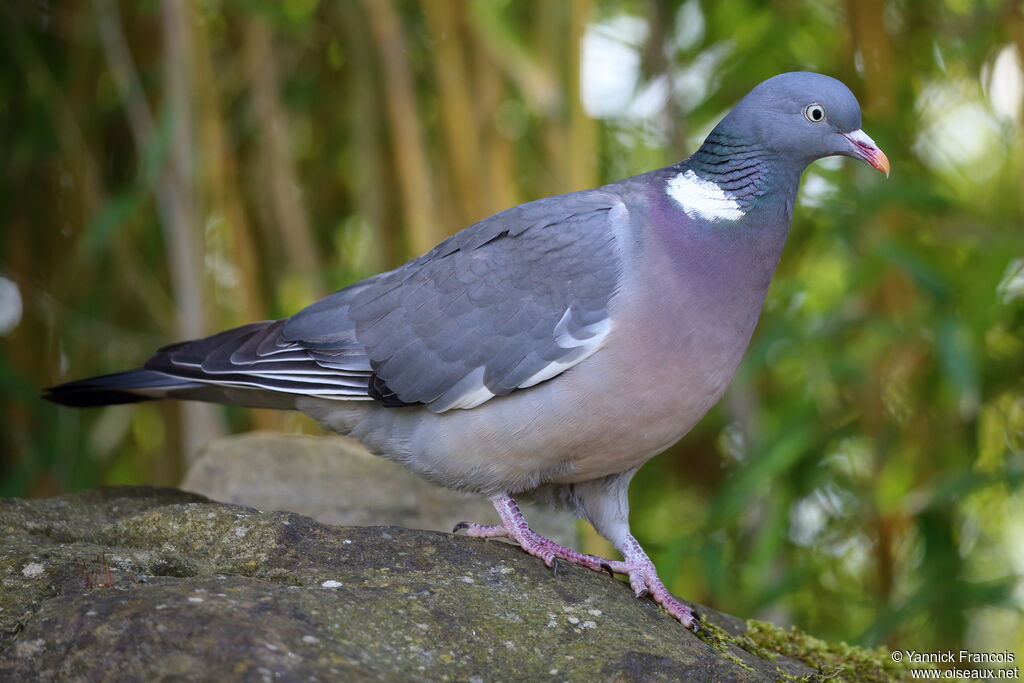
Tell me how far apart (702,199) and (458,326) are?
0.69 metres

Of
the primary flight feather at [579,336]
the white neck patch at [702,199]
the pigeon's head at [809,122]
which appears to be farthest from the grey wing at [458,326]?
the pigeon's head at [809,122]

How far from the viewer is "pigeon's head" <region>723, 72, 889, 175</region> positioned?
2760 mm

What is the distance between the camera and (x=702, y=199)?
276 cm

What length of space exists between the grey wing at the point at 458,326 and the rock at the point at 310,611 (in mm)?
447

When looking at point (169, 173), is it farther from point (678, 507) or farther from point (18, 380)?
point (678, 507)

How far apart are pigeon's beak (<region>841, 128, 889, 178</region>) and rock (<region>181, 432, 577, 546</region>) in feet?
4.99

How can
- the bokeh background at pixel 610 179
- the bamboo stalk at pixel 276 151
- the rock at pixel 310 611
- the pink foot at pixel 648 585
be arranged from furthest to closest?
the bamboo stalk at pixel 276 151 < the bokeh background at pixel 610 179 < the pink foot at pixel 648 585 < the rock at pixel 310 611

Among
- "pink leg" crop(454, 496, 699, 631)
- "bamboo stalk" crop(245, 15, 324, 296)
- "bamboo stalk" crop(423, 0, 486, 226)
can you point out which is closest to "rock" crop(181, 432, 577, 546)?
"bamboo stalk" crop(245, 15, 324, 296)

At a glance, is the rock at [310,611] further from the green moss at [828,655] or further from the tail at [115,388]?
the tail at [115,388]

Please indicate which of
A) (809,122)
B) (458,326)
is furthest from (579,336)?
(809,122)

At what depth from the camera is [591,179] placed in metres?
3.82

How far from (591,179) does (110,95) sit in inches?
95.9

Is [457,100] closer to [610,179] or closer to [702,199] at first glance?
[610,179]

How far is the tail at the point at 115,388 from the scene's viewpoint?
3.05 metres
